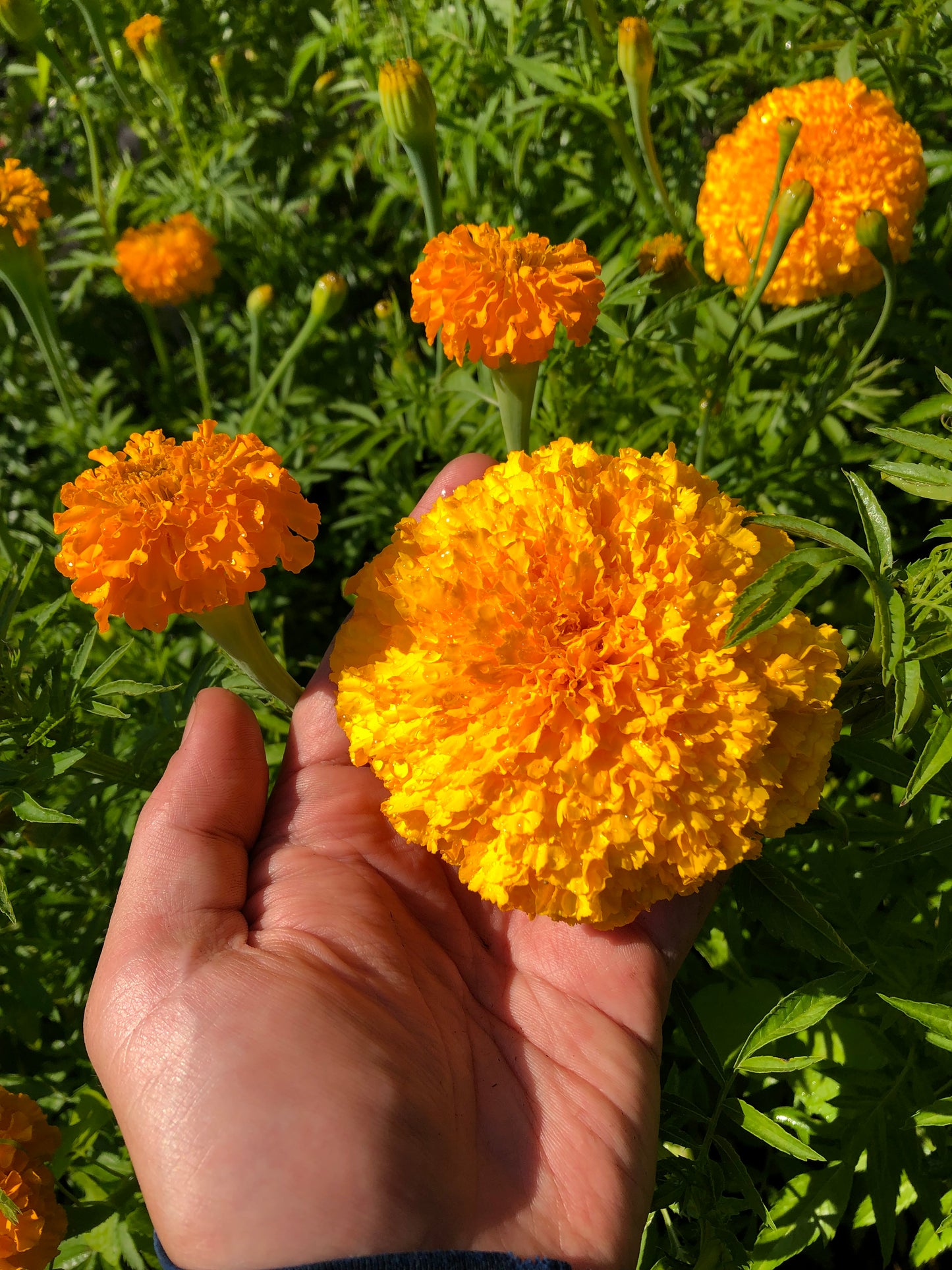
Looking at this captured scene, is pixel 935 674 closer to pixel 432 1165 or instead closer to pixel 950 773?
pixel 950 773

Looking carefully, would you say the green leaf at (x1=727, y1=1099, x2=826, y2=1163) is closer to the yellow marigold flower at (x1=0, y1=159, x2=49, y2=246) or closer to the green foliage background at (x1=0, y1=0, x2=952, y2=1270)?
the green foliage background at (x1=0, y1=0, x2=952, y2=1270)

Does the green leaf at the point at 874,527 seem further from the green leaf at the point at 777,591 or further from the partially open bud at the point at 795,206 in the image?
the partially open bud at the point at 795,206

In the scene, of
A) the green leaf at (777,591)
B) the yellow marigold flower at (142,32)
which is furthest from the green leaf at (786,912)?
the yellow marigold flower at (142,32)

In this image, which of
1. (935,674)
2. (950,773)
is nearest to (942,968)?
(950,773)

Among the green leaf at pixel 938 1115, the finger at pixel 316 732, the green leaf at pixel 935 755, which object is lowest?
the green leaf at pixel 938 1115

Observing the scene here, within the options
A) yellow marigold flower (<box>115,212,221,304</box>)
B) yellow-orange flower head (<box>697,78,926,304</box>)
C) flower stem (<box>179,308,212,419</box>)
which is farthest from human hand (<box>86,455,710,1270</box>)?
yellow marigold flower (<box>115,212,221,304</box>)
